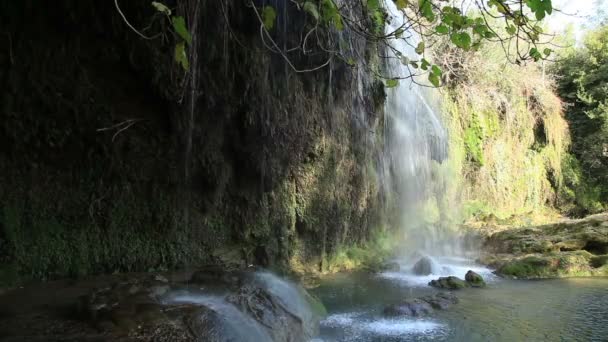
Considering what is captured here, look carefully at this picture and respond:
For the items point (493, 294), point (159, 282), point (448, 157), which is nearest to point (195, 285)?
point (159, 282)

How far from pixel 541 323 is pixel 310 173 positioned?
416 centimetres

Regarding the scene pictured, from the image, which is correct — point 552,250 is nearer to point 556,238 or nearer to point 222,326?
point 556,238

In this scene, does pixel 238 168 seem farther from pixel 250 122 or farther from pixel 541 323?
pixel 541 323

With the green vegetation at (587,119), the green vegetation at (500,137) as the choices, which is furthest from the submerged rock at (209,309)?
the green vegetation at (587,119)

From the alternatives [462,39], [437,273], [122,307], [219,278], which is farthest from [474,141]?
[122,307]

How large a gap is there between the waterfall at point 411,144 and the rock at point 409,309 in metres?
4.71

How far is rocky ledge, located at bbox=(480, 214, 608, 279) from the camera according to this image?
331 inches

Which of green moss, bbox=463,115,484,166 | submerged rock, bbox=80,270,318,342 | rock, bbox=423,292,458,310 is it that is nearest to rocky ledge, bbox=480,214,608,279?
rock, bbox=423,292,458,310

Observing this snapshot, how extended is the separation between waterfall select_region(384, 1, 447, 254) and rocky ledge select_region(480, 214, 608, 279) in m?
1.96

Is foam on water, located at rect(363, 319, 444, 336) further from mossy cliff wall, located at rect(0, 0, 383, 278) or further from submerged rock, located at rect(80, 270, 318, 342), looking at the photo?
mossy cliff wall, located at rect(0, 0, 383, 278)

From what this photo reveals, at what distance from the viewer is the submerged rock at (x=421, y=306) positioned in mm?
Result: 5594

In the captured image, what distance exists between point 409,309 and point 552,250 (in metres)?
5.78

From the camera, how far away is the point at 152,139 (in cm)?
579

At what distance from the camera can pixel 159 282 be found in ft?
14.6
